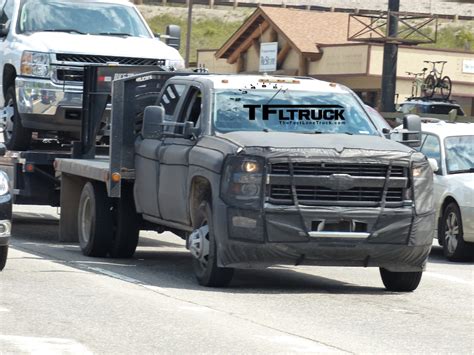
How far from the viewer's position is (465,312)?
1230cm

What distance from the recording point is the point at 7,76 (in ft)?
61.9

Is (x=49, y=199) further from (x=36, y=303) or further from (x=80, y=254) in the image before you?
(x=36, y=303)

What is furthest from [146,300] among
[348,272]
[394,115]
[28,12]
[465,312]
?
[394,115]

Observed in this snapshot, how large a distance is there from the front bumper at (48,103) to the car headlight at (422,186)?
6.37m

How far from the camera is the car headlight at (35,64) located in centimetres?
1802

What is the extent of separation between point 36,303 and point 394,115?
769 inches

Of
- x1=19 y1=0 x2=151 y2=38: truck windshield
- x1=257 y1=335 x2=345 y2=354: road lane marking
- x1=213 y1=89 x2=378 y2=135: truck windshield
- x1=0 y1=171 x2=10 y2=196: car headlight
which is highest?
x1=19 y1=0 x2=151 y2=38: truck windshield

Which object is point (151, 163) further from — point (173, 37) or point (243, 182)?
point (173, 37)

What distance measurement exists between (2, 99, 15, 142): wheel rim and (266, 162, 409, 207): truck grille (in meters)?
7.03

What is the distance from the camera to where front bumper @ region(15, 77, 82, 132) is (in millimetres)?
17969

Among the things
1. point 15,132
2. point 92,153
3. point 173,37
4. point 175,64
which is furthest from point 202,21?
point 92,153

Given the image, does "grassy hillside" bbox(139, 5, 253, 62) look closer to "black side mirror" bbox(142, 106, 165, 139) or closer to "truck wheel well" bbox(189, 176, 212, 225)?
"black side mirror" bbox(142, 106, 165, 139)

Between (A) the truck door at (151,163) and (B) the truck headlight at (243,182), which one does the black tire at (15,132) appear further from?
(B) the truck headlight at (243,182)

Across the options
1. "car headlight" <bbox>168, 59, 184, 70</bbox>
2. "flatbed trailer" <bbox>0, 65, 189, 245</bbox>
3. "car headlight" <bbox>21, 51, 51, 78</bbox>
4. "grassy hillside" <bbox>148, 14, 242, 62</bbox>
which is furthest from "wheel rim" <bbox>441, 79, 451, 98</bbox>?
"grassy hillside" <bbox>148, 14, 242, 62</bbox>
